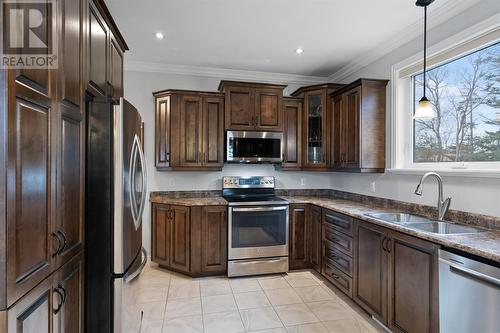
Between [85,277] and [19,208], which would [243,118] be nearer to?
[85,277]

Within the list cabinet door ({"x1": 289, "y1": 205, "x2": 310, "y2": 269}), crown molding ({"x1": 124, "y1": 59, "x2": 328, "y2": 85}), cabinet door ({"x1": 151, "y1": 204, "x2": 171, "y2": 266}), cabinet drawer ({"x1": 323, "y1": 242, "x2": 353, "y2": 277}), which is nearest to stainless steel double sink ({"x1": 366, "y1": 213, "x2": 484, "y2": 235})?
cabinet drawer ({"x1": 323, "y1": 242, "x2": 353, "y2": 277})

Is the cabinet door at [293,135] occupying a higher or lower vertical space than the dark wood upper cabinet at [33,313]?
higher

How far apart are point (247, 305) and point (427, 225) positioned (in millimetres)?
1790

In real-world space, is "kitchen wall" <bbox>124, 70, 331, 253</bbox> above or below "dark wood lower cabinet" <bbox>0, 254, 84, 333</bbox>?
above

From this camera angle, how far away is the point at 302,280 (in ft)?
10.8

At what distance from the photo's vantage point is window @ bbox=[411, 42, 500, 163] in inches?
83.8

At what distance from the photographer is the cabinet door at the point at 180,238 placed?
3.27m

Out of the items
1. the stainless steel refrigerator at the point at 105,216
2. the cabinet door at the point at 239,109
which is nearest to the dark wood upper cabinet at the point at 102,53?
the stainless steel refrigerator at the point at 105,216

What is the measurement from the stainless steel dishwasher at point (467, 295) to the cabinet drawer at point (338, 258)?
1.05 metres

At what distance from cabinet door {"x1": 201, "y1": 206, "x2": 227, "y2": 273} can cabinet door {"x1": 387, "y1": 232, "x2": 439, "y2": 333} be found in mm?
1844

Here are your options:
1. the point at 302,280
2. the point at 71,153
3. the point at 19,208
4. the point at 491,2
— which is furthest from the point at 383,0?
the point at 302,280

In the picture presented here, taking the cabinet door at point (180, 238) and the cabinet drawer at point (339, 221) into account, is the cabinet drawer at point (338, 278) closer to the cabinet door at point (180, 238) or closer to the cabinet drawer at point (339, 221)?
the cabinet drawer at point (339, 221)

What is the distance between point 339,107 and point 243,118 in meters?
1.24

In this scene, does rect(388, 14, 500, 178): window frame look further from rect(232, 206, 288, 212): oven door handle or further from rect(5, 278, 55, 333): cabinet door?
rect(5, 278, 55, 333): cabinet door
